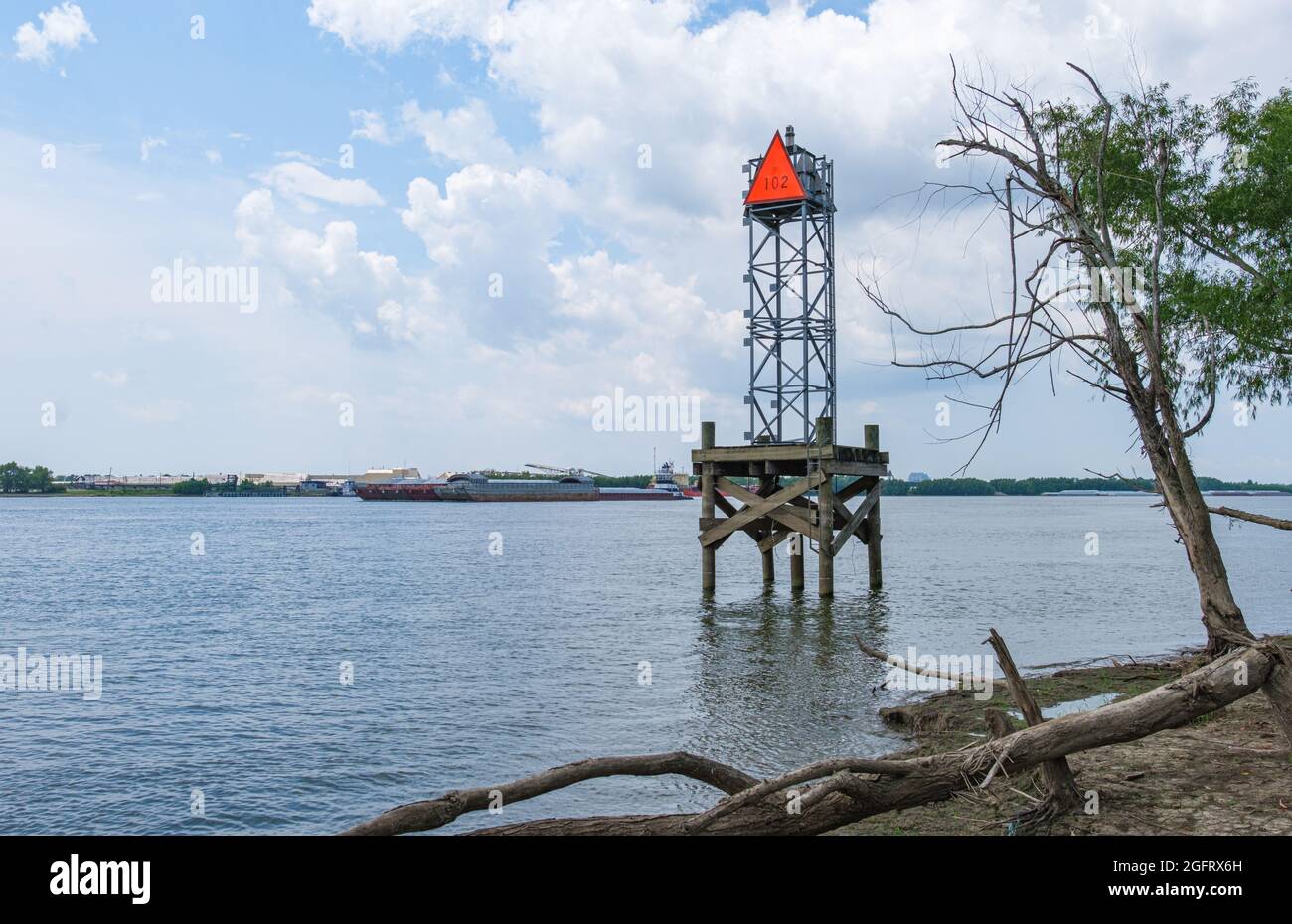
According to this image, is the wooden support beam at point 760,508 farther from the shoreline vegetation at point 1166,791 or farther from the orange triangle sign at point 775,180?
the shoreline vegetation at point 1166,791

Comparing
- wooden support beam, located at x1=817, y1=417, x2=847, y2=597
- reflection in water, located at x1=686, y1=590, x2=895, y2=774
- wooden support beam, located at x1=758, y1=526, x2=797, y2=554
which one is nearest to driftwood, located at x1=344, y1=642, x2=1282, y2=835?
reflection in water, located at x1=686, y1=590, x2=895, y2=774

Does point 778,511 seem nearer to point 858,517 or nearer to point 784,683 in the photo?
point 858,517

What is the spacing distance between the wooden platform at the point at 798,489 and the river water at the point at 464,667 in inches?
74.8

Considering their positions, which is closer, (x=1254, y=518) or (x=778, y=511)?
(x=1254, y=518)

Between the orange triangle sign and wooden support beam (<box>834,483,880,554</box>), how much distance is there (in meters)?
8.16

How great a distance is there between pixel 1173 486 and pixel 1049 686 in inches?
259

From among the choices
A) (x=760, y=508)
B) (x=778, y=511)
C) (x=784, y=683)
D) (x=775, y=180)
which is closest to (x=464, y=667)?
(x=784, y=683)

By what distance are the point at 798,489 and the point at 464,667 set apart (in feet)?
30.4

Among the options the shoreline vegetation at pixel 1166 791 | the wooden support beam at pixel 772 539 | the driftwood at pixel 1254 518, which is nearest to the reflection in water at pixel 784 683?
the shoreline vegetation at pixel 1166 791

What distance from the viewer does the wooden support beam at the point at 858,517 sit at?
958 inches

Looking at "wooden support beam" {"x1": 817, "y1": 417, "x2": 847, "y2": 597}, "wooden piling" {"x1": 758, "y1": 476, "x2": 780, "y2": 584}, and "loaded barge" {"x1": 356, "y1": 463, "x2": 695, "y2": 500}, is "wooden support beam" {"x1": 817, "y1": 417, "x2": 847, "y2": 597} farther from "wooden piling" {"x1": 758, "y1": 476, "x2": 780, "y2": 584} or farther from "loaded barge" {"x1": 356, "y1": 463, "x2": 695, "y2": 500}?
"loaded barge" {"x1": 356, "y1": 463, "x2": 695, "y2": 500}

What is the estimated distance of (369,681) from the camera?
58.1 feet

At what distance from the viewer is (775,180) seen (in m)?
25.1
